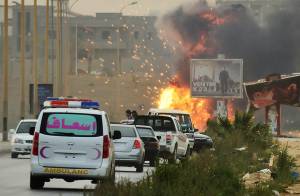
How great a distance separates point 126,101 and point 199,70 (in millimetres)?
35930

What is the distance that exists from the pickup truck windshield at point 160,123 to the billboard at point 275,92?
58.3 meters

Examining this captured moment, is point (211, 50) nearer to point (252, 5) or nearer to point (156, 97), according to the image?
point (156, 97)

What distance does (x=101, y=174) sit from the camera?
2511 centimetres

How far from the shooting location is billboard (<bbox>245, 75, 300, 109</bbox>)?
102 metres

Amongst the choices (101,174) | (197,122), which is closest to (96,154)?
(101,174)

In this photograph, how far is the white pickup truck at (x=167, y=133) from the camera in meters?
42.2

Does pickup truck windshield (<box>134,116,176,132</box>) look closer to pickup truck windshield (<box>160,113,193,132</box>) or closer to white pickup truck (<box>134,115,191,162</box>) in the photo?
white pickup truck (<box>134,115,191,162</box>)

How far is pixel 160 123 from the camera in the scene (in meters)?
43.7

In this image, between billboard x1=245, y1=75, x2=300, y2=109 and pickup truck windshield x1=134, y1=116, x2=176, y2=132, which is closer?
pickup truck windshield x1=134, y1=116, x2=176, y2=132

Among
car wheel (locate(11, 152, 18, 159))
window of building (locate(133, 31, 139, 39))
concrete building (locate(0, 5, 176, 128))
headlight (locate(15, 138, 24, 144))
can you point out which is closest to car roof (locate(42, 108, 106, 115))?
headlight (locate(15, 138, 24, 144))

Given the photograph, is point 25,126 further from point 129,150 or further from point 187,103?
point 187,103

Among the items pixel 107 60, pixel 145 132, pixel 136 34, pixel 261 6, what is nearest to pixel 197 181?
pixel 145 132

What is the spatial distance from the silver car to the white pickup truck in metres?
6.02

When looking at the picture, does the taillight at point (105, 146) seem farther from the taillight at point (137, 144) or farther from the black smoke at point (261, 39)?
the black smoke at point (261, 39)
